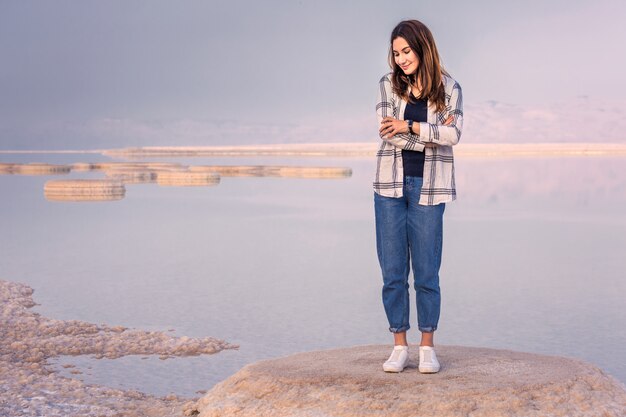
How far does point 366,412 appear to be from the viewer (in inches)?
190

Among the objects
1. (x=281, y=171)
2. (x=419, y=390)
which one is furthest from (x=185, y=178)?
(x=419, y=390)

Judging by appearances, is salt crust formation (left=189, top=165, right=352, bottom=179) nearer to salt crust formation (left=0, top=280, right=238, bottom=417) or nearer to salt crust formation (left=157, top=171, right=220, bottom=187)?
salt crust formation (left=157, top=171, right=220, bottom=187)

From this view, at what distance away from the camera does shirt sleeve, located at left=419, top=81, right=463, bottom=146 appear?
4.99 metres

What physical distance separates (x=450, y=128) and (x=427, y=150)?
0.62ft

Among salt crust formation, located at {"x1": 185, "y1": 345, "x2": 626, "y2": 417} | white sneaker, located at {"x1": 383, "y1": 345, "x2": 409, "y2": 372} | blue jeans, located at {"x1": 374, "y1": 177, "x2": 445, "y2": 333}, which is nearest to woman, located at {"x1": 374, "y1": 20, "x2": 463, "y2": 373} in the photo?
blue jeans, located at {"x1": 374, "y1": 177, "x2": 445, "y2": 333}

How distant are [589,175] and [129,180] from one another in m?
21.6

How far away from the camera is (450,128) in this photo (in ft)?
16.6

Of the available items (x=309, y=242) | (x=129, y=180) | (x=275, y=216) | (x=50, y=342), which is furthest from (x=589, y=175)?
(x=50, y=342)

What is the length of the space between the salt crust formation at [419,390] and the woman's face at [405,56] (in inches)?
70.4

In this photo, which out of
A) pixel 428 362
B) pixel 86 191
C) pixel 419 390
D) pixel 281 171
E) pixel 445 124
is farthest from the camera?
pixel 281 171

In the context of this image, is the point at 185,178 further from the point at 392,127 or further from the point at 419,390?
the point at 419,390

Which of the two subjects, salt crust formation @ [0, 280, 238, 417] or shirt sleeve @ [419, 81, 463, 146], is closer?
shirt sleeve @ [419, 81, 463, 146]

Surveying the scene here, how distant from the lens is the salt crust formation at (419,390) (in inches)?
191

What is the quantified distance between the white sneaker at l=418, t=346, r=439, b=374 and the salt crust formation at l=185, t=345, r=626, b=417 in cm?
5
